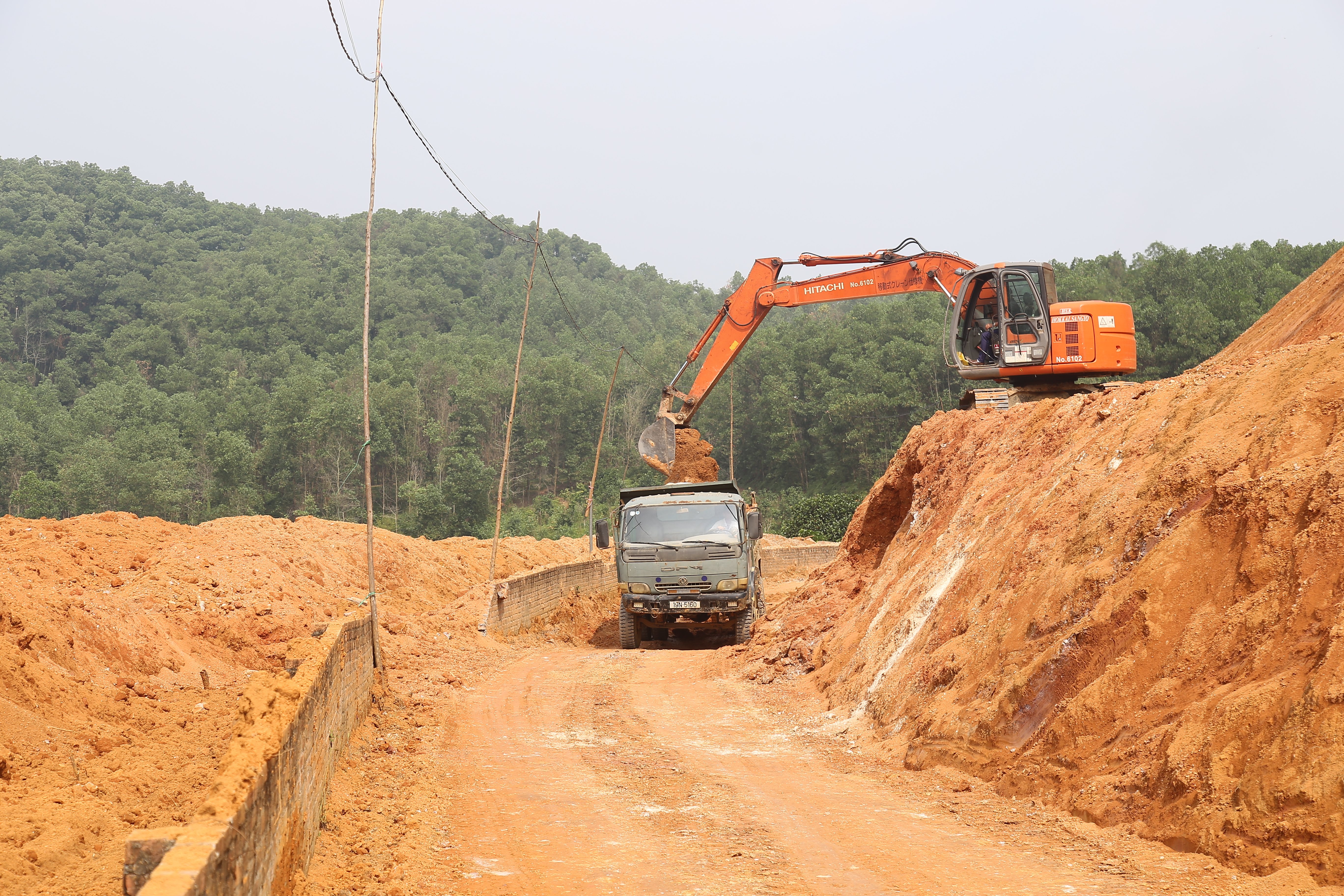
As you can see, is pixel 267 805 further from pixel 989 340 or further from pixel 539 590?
pixel 539 590

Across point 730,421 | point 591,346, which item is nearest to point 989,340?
point 730,421

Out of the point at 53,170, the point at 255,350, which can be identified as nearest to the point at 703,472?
the point at 255,350

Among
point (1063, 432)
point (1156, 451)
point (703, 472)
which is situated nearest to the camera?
point (1156, 451)

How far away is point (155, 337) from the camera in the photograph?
71188 millimetres

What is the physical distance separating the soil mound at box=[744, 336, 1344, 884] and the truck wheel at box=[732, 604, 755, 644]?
4196 millimetres

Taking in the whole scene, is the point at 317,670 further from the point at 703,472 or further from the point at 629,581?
the point at 703,472

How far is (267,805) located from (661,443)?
16587 mm

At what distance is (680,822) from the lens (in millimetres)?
6738

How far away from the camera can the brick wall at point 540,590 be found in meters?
17.8

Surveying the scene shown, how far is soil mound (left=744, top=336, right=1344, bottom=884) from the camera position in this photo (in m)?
5.43

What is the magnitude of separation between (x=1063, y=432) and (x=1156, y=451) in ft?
8.43

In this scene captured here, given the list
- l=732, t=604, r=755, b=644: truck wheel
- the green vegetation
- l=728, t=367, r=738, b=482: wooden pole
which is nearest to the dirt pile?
l=732, t=604, r=755, b=644: truck wheel

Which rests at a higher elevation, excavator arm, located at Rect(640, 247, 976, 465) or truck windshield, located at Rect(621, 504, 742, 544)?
excavator arm, located at Rect(640, 247, 976, 465)

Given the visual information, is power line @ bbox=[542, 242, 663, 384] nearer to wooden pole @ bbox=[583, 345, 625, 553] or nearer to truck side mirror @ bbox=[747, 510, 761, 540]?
wooden pole @ bbox=[583, 345, 625, 553]
